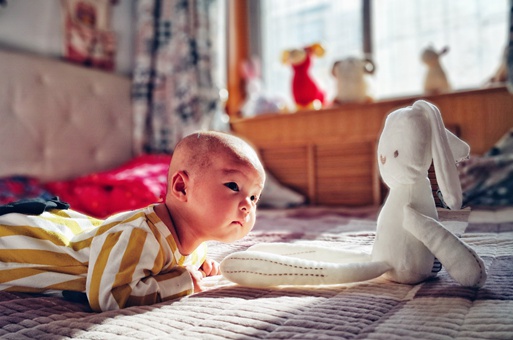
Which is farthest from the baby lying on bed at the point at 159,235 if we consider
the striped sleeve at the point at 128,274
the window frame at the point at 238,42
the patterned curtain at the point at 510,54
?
the window frame at the point at 238,42

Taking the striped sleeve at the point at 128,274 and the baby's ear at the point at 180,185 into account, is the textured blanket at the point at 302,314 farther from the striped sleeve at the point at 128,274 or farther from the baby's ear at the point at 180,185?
the baby's ear at the point at 180,185

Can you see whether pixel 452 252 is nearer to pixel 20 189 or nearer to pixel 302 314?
pixel 302 314

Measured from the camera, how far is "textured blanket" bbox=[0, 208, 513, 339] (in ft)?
1.66

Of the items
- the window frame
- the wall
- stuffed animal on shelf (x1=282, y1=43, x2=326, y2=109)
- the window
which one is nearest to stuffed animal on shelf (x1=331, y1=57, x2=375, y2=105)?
the window

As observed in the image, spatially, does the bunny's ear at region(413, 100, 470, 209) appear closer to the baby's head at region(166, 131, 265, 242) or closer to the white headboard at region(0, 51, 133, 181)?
the baby's head at region(166, 131, 265, 242)

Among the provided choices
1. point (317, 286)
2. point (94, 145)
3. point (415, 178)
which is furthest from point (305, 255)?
point (94, 145)

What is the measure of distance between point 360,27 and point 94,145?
167cm

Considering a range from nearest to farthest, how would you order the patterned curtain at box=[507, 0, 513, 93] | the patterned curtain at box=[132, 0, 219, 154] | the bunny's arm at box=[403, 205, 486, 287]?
the bunny's arm at box=[403, 205, 486, 287] → the patterned curtain at box=[507, 0, 513, 93] → the patterned curtain at box=[132, 0, 219, 154]

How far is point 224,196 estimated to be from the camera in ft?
2.44

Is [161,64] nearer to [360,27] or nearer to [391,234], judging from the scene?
[360,27]

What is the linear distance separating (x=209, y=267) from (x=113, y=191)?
3.55ft

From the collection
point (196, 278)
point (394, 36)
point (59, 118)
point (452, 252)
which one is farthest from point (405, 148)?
point (394, 36)

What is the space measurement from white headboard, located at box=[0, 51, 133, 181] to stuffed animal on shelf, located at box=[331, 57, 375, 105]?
1.22 metres

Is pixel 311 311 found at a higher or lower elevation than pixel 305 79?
lower
